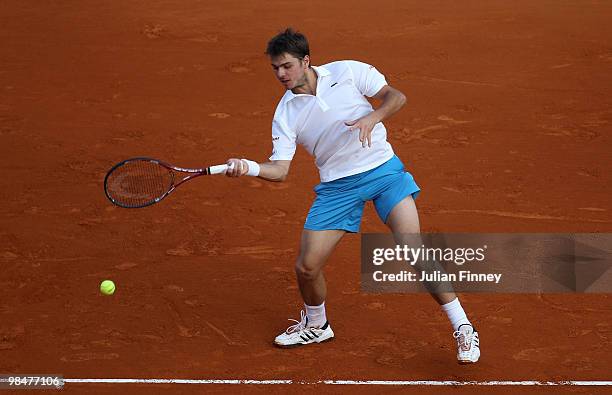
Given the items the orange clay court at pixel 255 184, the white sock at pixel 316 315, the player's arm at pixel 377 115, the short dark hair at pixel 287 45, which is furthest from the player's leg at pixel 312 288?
the short dark hair at pixel 287 45

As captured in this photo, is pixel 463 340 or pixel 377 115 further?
pixel 463 340

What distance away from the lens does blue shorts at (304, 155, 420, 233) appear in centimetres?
693

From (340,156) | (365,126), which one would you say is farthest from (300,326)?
(365,126)

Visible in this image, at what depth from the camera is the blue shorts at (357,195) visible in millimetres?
6934

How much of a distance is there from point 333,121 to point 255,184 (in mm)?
3289

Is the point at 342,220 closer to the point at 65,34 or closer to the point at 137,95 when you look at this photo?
the point at 137,95

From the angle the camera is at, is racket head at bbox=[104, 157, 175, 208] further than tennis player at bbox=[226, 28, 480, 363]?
Yes

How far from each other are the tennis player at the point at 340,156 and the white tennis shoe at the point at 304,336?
578 millimetres

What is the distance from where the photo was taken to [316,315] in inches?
292

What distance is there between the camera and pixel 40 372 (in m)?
7.15

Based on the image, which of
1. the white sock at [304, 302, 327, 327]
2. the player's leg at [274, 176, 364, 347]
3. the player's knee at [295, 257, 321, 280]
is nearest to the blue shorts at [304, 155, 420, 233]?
the player's leg at [274, 176, 364, 347]

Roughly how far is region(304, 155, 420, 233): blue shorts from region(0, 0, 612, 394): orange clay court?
1.01m

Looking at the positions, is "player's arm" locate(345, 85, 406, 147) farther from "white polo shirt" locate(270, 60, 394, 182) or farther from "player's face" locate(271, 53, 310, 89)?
"player's face" locate(271, 53, 310, 89)

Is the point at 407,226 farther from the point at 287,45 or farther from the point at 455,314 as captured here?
the point at 287,45
